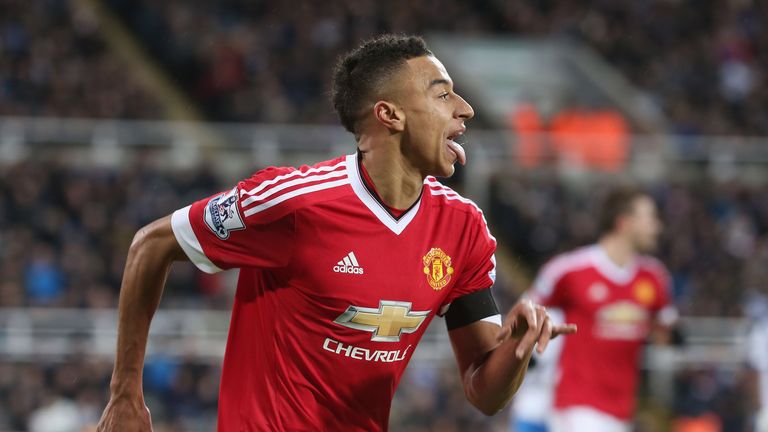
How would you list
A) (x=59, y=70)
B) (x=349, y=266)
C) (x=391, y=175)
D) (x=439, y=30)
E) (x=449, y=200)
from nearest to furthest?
(x=349, y=266) < (x=391, y=175) < (x=449, y=200) < (x=59, y=70) < (x=439, y=30)

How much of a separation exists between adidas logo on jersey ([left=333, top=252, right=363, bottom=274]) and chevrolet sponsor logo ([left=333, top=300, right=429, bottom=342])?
0.39 feet

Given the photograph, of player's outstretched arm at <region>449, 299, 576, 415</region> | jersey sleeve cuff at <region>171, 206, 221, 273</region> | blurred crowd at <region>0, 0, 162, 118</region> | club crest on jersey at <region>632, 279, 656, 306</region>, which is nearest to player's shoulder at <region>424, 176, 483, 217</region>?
player's outstretched arm at <region>449, 299, 576, 415</region>

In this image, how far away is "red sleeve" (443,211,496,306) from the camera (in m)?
4.10

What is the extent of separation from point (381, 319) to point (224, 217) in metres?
0.60

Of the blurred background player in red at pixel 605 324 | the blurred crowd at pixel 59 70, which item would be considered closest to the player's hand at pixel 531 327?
the blurred background player in red at pixel 605 324

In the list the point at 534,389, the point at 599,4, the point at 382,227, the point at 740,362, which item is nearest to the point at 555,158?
the point at 740,362

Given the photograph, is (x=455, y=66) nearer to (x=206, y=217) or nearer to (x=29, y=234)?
(x=29, y=234)

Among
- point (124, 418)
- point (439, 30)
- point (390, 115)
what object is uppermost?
point (390, 115)

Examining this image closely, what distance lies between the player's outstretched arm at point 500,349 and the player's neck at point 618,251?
4.63 metres

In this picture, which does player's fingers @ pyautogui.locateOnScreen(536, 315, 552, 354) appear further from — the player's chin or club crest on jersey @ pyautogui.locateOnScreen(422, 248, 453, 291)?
the player's chin

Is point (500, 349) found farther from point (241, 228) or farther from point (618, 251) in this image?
point (618, 251)

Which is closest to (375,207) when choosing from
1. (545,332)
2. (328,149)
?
(545,332)

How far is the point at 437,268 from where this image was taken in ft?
13.1

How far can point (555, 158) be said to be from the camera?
17.2 m
